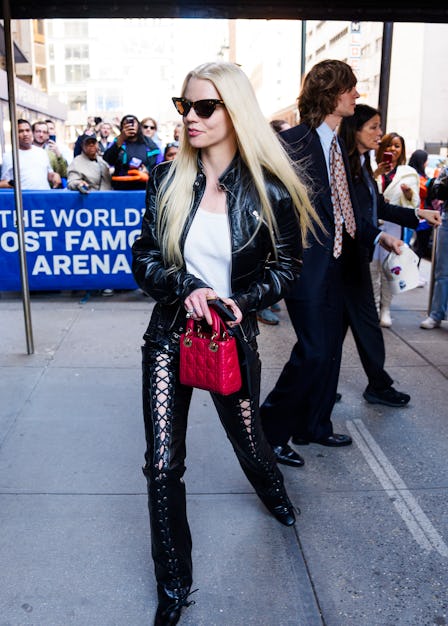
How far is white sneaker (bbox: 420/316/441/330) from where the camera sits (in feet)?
22.4

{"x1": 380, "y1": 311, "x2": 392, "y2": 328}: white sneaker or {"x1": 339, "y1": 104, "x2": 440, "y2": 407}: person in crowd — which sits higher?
{"x1": 339, "y1": 104, "x2": 440, "y2": 407}: person in crowd

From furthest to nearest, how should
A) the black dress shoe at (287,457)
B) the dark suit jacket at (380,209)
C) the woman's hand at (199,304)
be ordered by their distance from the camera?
the dark suit jacket at (380,209)
the black dress shoe at (287,457)
the woman's hand at (199,304)

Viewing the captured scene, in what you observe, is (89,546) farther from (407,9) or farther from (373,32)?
(373,32)

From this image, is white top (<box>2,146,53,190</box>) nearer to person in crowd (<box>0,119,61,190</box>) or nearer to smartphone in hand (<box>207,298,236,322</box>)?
person in crowd (<box>0,119,61,190</box>)

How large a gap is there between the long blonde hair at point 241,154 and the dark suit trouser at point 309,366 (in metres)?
0.93

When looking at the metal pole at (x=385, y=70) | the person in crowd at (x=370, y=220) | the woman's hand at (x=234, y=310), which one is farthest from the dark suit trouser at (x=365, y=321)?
the metal pole at (x=385, y=70)

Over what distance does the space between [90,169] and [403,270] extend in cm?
501

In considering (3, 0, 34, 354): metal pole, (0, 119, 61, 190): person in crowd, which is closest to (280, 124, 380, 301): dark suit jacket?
(3, 0, 34, 354): metal pole

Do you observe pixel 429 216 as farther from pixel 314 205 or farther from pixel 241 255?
pixel 241 255

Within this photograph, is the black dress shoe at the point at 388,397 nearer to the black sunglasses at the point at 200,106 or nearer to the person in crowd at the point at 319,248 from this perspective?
the person in crowd at the point at 319,248

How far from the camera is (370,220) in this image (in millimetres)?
4355

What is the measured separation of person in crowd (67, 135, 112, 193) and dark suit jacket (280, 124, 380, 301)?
16.2 feet

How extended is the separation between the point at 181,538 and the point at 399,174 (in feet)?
17.1

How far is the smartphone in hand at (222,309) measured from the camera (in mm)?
2387
